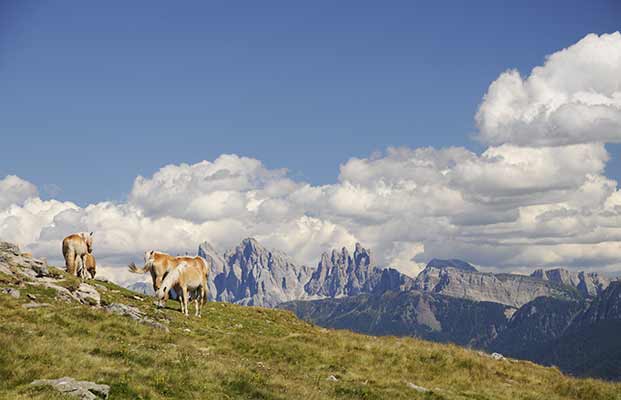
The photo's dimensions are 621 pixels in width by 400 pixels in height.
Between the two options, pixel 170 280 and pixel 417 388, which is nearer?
pixel 417 388

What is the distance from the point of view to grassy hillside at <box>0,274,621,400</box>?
65.3 feet

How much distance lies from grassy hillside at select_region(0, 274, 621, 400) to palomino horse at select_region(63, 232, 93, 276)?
681 centimetres

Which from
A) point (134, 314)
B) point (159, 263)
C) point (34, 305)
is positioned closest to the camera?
point (34, 305)

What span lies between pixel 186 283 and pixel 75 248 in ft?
40.4

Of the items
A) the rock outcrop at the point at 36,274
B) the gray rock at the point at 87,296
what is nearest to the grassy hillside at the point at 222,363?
the rock outcrop at the point at 36,274

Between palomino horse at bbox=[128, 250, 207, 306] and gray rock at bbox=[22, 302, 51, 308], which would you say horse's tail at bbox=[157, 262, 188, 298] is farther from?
gray rock at bbox=[22, 302, 51, 308]

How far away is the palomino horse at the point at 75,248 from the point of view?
155ft

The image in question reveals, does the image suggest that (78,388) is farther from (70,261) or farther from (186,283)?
(70,261)

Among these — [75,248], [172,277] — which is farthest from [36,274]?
[172,277]

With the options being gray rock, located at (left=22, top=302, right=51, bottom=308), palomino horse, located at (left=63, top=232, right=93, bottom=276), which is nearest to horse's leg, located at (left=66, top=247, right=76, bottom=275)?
palomino horse, located at (left=63, top=232, right=93, bottom=276)

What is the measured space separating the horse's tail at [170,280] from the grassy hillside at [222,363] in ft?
4.81

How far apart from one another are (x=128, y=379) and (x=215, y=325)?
65.4 feet

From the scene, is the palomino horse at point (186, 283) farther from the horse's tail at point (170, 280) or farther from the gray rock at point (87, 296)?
the gray rock at point (87, 296)

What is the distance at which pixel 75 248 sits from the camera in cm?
4762
